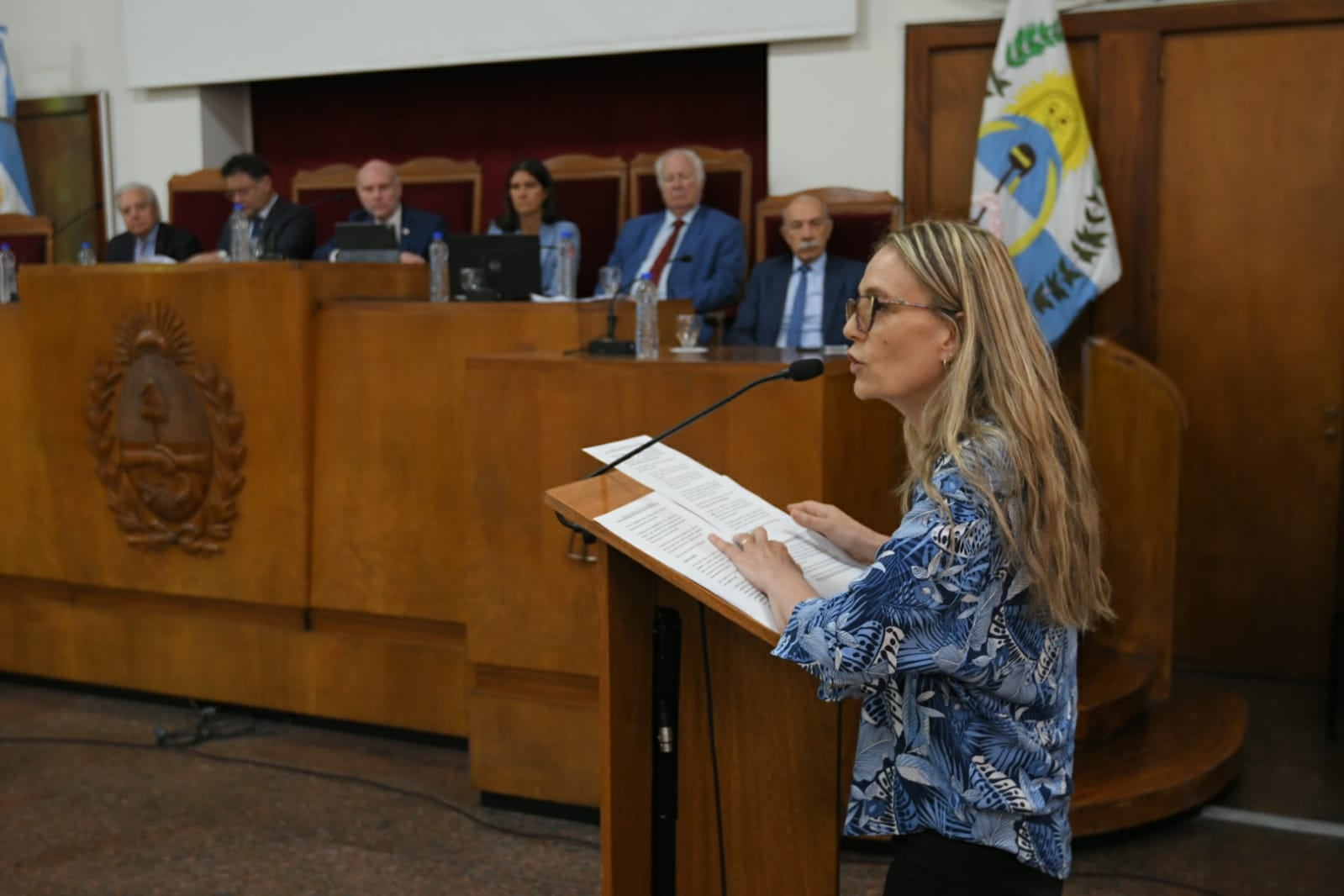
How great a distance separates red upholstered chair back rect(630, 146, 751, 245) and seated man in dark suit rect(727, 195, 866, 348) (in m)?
0.60

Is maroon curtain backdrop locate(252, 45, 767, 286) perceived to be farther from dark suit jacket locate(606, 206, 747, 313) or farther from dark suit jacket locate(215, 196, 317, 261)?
dark suit jacket locate(215, 196, 317, 261)

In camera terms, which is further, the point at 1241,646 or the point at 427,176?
the point at 427,176

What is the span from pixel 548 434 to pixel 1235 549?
2.75 meters

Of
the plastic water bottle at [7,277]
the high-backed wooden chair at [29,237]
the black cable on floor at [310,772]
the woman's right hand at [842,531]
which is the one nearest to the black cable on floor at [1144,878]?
the black cable on floor at [310,772]

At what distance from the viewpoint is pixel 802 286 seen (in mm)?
4535

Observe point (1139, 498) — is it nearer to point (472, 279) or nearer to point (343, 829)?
point (472, 279)

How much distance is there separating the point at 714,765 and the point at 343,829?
4.99 ft

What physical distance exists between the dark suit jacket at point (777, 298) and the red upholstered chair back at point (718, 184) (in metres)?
0.56

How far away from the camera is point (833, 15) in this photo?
16.5 feet

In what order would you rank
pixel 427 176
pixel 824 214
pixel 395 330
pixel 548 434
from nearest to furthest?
pixel 548 434
pixel 395 330
pixel 824 214
pixel 427 176

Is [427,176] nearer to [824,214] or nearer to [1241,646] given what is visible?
[824,214]

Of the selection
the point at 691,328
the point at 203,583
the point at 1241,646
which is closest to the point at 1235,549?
the point at 1241,646

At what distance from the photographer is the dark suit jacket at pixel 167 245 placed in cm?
573

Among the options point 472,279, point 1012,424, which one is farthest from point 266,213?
point 1012,424
